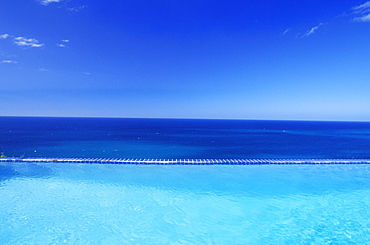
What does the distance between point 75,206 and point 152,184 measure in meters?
3.70

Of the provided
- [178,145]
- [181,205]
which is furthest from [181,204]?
[178,145]

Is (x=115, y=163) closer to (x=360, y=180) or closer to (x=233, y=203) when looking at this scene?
(x=233, y=203)

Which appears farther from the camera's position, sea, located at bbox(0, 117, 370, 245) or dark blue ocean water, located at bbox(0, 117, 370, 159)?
dark blue ocean water, located at bbox(0, 117, 370, 159)

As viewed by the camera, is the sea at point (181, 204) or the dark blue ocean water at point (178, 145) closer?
the sea at point (181, 204)

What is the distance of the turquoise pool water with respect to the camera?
23.1ft

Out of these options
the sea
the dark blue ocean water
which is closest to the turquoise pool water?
the sea

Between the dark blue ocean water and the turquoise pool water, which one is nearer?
the turquoise pool water

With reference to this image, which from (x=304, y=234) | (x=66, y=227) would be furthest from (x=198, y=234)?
(x=66, y=227)

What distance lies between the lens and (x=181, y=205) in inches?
362

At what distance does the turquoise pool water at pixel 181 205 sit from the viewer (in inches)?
277

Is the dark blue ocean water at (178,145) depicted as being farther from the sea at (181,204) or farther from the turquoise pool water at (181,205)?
the turquoise pool water at (181,205)

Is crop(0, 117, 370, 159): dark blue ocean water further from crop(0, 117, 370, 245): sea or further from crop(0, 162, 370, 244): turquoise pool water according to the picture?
crop(0, 162, 370, 244): turquoise pool water

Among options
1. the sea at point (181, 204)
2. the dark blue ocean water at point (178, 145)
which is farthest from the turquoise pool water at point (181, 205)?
the dark blue ocean water at point (178, 145)

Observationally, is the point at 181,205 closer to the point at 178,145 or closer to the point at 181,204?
the point at 181,204
